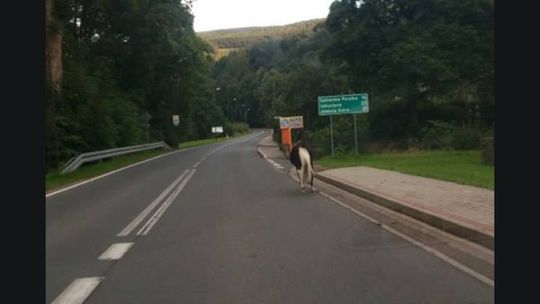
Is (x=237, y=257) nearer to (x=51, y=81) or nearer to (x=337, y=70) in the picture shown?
(x=51, y=81)

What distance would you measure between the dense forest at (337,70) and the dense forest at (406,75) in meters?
0.08

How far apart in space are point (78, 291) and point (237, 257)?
228 cm

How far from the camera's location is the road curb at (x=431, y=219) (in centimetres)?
902

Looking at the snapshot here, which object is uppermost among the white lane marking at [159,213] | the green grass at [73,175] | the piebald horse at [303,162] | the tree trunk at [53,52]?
the tree trunk at [53,52]

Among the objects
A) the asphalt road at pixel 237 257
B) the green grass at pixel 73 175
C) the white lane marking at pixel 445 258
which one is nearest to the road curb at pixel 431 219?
the white lane marking at pixel 445 258

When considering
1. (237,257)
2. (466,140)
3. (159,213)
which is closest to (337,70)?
(466,140)

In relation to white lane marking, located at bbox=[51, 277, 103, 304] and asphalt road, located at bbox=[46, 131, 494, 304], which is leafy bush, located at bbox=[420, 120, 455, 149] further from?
white lane marking, located at bbox=[51, 277, 103, 304]

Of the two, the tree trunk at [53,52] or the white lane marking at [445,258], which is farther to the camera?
the tree trunk at [53,52]

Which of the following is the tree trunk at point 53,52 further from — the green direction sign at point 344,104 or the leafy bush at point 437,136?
the leafy bush at point 437,136

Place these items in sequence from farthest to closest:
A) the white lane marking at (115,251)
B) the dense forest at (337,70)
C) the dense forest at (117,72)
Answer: the dense forest at (337,70), the dense forest at (117,72), the white lane marking at (115,251)

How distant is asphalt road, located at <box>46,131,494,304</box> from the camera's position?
22.1 ft

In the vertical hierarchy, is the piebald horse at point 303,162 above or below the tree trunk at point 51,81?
below

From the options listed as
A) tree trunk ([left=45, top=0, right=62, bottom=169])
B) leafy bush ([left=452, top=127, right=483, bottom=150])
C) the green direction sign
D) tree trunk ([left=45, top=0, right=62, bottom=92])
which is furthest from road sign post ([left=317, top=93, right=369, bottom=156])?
tree trunk ([left=45, top=0, right=62, bottom=92])

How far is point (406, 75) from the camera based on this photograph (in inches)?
1527
